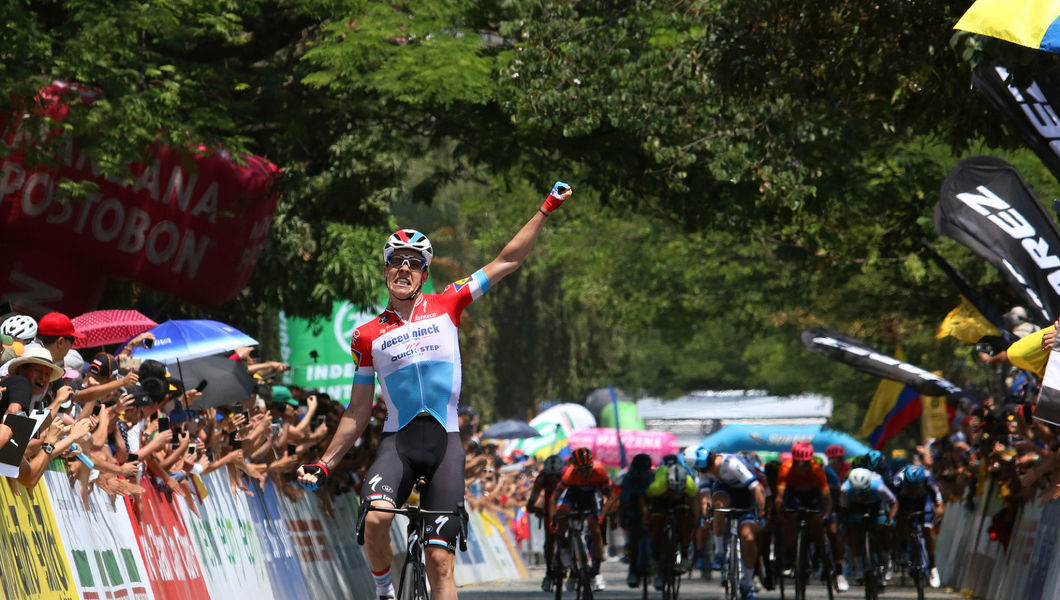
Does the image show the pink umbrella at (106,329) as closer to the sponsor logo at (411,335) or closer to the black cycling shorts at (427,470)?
the sponsor logo at (411,335)

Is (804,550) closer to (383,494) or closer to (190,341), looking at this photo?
(190,341)

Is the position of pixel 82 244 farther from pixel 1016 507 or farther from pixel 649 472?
pixel 1016 507

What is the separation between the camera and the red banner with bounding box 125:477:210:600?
11398mm

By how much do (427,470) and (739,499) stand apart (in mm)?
10128

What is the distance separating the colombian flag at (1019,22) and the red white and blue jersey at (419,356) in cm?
379

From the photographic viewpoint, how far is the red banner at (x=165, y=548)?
1140cm

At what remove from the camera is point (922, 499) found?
20.8 m

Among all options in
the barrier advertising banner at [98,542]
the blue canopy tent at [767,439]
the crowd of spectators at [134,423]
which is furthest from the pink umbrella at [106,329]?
the blue canopy tent at [767,439]

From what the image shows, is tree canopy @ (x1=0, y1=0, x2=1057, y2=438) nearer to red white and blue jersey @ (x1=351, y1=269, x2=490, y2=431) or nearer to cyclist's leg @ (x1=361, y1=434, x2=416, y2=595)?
red white and blue jersey @ (x1=351, y1=269, x2=490, y2=431)

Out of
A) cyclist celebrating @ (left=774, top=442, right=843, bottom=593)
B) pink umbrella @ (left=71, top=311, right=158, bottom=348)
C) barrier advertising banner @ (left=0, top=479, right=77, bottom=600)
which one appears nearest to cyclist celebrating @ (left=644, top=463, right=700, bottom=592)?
cyclist celebrating @ (left=774, top=442, right=843, bottom=593)

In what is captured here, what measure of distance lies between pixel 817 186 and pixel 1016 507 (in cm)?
392

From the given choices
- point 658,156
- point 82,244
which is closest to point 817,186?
point 658,156

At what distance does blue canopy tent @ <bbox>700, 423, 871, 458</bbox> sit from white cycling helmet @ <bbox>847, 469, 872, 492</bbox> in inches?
664

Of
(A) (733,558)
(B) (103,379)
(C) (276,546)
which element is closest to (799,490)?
(A) (733,558)
